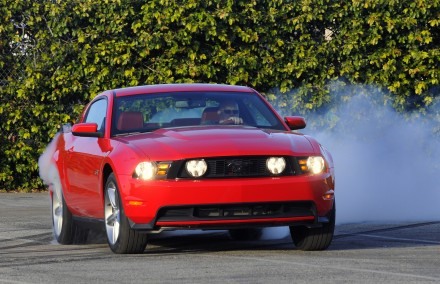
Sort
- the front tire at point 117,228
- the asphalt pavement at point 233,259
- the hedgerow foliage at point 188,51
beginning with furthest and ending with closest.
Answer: the hedgerow foliage at point 188,51 < the front tire at point 117,228 < the asphalt pavement at point 233,259

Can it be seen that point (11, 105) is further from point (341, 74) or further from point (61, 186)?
point (61, 186)

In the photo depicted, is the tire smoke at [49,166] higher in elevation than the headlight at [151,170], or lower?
lower

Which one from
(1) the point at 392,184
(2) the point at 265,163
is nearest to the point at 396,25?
(1) the point at 392,184

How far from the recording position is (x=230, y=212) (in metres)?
10.7

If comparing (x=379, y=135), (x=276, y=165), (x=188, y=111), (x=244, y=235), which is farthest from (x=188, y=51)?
(x=276, y=165)

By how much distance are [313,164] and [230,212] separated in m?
0.82

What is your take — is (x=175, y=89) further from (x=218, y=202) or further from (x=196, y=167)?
(x=218, y=202)

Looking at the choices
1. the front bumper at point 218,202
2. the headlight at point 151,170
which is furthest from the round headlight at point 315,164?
the headlight at point 151,170

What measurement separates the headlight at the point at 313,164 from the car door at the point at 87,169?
67.0 inches

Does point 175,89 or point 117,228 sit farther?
point 175,89

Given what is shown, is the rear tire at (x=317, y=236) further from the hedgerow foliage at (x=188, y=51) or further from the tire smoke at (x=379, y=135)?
the hedgerow foliage at (x=188, y=51)

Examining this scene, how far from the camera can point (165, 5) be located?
2012cm

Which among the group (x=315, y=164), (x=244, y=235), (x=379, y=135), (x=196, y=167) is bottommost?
(x=379, y=135)

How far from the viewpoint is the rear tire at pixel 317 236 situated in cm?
1117
